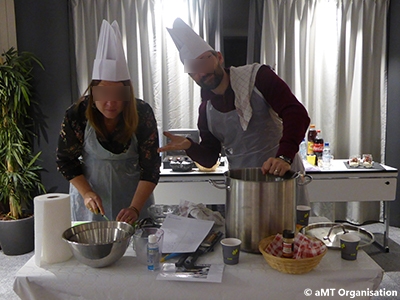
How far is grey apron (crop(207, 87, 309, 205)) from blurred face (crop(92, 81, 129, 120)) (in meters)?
0.46

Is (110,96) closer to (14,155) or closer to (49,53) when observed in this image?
(14,155)

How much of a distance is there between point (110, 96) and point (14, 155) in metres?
1.61

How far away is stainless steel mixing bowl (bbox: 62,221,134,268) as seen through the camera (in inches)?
39.7

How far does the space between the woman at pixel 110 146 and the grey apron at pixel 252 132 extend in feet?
1.03

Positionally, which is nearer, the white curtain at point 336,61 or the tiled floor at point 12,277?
the tiled floor at point 12,277

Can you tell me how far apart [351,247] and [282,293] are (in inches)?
10.2

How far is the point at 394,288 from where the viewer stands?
2.16 meters

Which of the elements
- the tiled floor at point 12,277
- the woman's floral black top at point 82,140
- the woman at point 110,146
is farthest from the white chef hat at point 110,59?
the tiled floor at point 12,277

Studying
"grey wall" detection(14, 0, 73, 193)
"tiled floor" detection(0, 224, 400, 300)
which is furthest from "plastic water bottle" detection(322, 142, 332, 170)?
"grey wall" detection(14, 0, 73, 193)

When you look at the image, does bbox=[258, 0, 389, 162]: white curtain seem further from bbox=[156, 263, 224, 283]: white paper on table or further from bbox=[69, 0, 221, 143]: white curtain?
bbox=[156, 263, 224, 283]: white paper on table

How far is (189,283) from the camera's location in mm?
984

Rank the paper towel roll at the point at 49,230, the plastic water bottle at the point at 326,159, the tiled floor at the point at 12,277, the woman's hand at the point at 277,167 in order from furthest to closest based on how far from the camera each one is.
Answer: the plastic water bottle at the point at 326,159
the tiled floor at the point at 12,277
the woman's hand at the point at 277,167
the paper towel roll at the point at 49,230

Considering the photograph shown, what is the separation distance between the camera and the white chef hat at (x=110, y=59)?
1.36 meters

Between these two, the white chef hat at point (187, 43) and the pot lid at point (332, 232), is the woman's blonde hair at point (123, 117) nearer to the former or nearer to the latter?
the white chef hat at point (187, 43)
